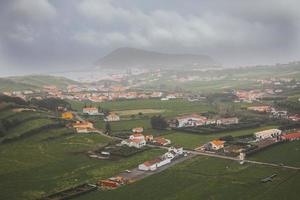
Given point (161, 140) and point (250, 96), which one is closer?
point (161, 140)

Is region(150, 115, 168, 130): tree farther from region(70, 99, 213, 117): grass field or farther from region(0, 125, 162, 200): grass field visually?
region(70, 99, 213, 117): grass field

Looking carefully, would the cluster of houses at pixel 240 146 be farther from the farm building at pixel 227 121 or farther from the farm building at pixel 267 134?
the farm building at pixel 227 121

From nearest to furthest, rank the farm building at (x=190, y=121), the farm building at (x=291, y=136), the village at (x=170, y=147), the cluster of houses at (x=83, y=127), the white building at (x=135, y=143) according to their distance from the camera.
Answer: the village at (x=170, y=147) < the white building at (x=135, y=143) < the farm building at (x=291, y=136) < the cluster of houses at (x=83, y=127) < the farm building at (x=190, y=121)

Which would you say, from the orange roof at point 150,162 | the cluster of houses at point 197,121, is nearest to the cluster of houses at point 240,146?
the orange roof at point 150,162

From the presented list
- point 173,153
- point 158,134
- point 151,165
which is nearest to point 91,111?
point 158,134

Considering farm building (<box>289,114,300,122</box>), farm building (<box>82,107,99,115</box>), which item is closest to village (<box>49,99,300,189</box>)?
farm building (<box>289,114,300,122</box>)

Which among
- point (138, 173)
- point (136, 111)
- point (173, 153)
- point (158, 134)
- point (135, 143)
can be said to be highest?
point (136, 111)

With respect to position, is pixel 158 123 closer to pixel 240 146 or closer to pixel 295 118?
pixel 240 146

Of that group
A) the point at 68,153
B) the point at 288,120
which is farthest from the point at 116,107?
the point at 68,153
